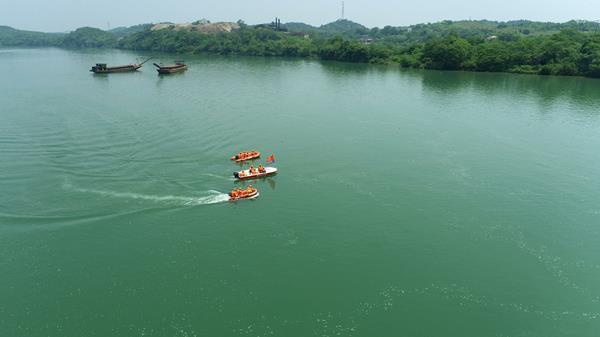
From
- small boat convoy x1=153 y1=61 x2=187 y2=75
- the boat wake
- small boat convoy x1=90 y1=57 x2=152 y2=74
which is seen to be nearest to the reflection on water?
small boat convoy x1=153 y1=61 x2=187 y2=75

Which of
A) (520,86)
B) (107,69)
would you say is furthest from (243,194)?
(107,69)

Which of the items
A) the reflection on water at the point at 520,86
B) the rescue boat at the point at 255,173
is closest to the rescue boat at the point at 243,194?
the rescue boat at the point at 255,173

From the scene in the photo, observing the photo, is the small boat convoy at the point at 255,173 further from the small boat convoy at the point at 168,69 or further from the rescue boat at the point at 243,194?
the small boat convoy at the point at 168,69

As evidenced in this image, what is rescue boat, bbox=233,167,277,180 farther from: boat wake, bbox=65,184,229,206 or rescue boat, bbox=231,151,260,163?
boat wake, bbox=65,184,229,206

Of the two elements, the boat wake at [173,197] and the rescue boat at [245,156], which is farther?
the rescue boat at [245,156]

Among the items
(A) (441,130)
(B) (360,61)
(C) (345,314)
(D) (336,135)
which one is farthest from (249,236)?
(B) (360,61)

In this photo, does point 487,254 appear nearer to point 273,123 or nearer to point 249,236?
point 249,236
